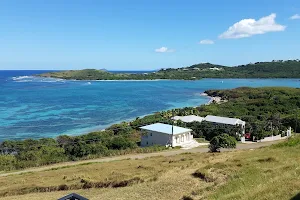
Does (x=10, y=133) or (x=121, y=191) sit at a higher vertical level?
(x=121, y=191)

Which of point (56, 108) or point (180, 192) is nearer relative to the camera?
point (180, 192)

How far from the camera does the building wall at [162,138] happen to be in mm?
35000

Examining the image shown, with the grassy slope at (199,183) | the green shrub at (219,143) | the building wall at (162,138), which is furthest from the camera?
the building wall at (162,138)

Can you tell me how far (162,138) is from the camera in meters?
35.3

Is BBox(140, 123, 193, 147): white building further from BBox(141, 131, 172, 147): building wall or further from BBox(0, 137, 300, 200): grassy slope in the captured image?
BBox(0, 137, 300, 200): grassy slope

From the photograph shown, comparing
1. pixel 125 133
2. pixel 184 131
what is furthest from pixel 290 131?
pixel 125 133

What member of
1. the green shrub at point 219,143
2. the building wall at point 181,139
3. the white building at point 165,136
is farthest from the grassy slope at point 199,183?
the building wall at point 181,139

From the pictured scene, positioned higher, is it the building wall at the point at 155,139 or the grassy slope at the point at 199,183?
the grassy slope at the point at 199,183

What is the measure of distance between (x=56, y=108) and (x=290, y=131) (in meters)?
52.4

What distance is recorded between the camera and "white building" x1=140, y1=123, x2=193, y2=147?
34844 millimetres

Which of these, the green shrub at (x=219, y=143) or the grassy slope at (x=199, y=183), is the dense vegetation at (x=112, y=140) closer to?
the green shrub at (x=219, y=143)

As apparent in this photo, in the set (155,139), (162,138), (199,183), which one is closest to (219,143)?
(162,138)

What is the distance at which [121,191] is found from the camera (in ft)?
45.7

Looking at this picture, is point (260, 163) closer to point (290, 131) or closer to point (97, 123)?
point (290, 131)
